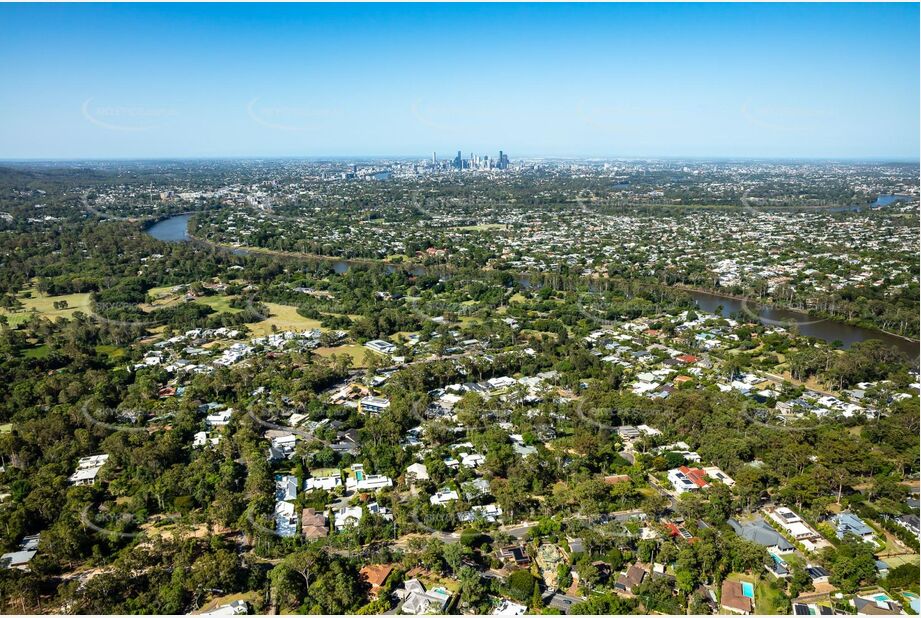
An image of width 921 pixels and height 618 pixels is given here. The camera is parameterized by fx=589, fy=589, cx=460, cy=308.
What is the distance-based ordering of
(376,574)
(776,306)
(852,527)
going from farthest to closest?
(776,306) < (852,527) < (376,574)

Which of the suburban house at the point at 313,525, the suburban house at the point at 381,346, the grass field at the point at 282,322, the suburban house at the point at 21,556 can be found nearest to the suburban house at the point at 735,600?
the suburban house at the point at 313,525

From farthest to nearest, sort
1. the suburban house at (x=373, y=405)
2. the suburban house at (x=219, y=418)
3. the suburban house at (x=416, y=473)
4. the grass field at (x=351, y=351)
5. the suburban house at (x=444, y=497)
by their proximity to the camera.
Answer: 1. the grass field at (x=351, y=351)
2. the suburban house at (x=373, y=405)
3. the suburban house at (x=219, y=418)
4. the suburban house at (x=416, y=473)
5. the suburban house at (x=444, y=497)

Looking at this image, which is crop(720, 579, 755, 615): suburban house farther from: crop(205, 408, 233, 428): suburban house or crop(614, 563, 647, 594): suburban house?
crop(205, 408, 233, 428): suburban house

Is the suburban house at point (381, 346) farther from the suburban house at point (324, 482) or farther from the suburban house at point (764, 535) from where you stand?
the suburban house at point (764, 535)

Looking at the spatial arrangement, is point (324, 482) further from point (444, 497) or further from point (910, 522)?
point (910, 522)

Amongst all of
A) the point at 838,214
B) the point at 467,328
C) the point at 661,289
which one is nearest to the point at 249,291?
the point at 467,328

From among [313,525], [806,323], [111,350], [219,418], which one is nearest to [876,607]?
[313,525]

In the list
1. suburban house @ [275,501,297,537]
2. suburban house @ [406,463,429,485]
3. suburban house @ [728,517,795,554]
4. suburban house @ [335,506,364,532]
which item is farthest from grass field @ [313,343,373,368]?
suburban house @ [728,517,795,554]
